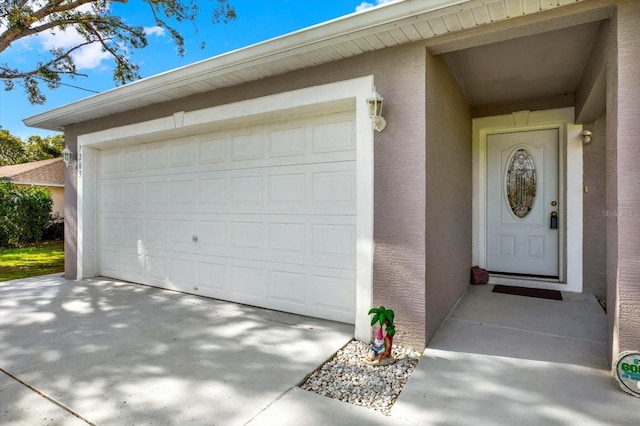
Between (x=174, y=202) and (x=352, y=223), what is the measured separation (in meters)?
2.80

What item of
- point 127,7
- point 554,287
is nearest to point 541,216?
point 554,287

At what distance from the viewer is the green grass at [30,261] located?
20.3 ft

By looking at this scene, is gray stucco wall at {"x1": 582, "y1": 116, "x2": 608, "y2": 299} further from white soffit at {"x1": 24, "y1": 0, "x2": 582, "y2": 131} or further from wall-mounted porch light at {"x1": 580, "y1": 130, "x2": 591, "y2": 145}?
white soffit at {"x1": 24, "y1": 0, "x2": 582, "y2": 131}

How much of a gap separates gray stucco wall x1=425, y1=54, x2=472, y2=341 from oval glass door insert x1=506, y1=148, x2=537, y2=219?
81 cm

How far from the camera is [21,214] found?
9969mm

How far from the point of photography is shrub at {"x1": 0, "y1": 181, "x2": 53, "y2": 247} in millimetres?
9680

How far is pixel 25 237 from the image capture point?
1014cm

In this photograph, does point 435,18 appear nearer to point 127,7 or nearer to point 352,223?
point 352,223

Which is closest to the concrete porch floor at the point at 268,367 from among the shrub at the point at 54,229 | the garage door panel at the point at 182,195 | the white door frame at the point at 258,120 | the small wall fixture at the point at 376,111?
the white door frame at the point at 258,120

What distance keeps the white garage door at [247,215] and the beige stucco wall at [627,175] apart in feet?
6.61

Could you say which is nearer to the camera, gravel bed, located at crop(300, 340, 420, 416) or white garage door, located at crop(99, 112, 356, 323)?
gravel bed, located at crop(300, 340, 420, 416)

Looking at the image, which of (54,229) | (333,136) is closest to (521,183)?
(333,136)

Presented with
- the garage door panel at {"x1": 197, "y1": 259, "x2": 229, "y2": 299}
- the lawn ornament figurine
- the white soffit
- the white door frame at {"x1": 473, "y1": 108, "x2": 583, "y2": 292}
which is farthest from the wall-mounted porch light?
the garage door panel at {"x1": 197, "y1": 259, "x2": 229, "y2": 299}

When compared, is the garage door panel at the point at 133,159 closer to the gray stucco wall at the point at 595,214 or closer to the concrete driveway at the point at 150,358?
the concrete driveway at the point at 150,358
